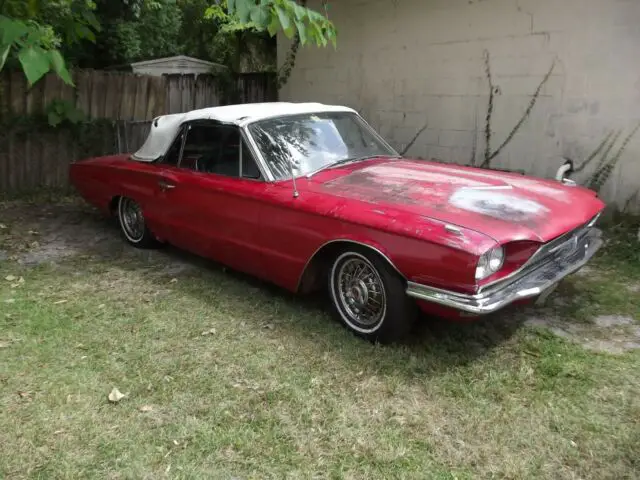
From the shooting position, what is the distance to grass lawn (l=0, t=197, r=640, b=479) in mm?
2742

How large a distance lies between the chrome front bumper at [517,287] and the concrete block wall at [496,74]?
3005 millimetres

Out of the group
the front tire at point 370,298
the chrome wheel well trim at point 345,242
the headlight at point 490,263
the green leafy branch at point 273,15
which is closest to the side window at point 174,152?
the green leafy branch at point 273,15

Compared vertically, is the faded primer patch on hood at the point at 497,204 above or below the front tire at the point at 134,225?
above

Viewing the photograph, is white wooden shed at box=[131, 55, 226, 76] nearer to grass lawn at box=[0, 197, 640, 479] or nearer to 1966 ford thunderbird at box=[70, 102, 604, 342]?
1966 ford thunderbird at box=[70, 102, 604, 342]

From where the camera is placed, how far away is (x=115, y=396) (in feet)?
10.7

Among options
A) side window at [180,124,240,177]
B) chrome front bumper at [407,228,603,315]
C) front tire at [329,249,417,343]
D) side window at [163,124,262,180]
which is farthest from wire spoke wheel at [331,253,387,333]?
side window at [180,124,240,177]

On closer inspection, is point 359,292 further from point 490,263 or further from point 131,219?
point 131,219

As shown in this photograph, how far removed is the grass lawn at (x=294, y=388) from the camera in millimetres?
2742

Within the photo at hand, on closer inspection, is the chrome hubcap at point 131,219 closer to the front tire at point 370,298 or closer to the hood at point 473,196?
the hood at point 473,196

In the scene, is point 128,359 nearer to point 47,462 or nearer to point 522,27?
point 47,462

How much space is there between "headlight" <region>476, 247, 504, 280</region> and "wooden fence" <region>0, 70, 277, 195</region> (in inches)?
275

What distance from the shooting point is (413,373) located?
347 centimetres

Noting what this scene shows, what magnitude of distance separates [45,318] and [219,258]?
54.5 inches

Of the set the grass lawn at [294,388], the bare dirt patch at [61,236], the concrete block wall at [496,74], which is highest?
the concrete block wall at [496,74]
